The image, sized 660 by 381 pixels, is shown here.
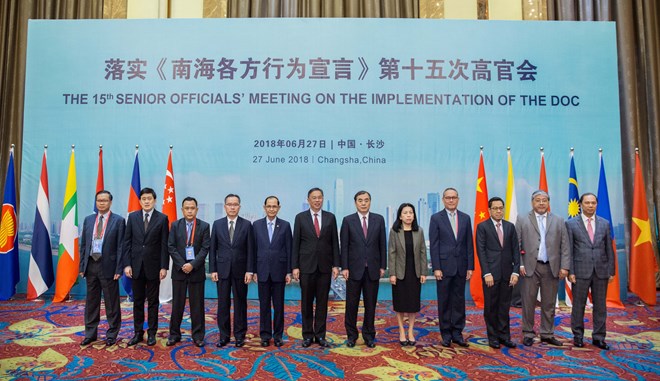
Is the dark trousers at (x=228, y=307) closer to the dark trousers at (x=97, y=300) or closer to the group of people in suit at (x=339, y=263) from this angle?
the group of people in suit at (x=339, y=263)

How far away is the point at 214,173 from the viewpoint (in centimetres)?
596

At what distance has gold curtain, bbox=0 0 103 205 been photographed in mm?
6820

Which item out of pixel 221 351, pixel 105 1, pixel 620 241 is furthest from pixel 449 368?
pixel 105 1

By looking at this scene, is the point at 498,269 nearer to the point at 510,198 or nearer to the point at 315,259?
the point at 315,259

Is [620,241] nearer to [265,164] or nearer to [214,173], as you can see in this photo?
[265,164]

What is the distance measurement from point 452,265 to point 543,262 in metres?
0.76

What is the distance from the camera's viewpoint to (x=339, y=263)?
3.97 meters

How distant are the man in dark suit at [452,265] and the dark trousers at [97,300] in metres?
2.63

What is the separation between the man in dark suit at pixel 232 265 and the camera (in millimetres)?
3902

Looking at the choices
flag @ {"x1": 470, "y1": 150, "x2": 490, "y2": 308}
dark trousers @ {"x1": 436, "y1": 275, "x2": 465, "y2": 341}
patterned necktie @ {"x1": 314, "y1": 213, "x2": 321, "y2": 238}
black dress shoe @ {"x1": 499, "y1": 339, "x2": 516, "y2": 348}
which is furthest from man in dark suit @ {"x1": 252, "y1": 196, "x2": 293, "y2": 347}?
flag @ {"x1": 470, "y1": 150, "x2": 490, "y2": 308}

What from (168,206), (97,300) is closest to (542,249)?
(97,300)

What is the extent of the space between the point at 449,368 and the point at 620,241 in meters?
3.79

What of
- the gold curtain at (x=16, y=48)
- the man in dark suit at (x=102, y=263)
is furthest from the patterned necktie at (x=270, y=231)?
the gold curtain at (x=16, y=48)

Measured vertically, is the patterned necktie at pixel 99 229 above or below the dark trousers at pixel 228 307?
above
